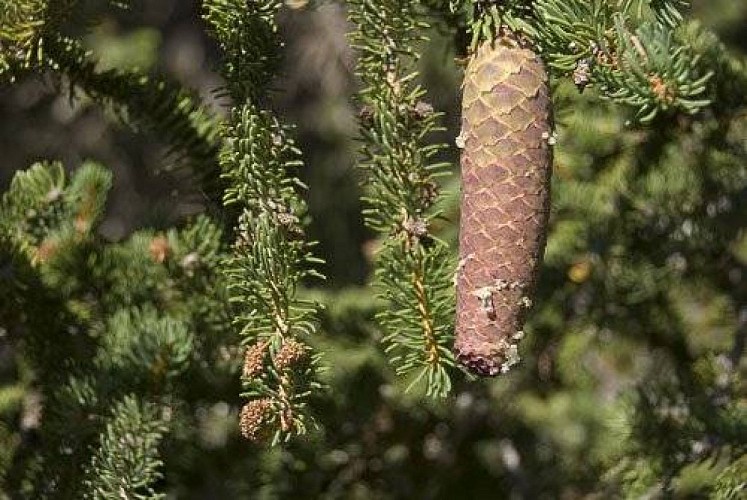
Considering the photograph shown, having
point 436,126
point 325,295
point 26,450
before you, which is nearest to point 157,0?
point 325,295

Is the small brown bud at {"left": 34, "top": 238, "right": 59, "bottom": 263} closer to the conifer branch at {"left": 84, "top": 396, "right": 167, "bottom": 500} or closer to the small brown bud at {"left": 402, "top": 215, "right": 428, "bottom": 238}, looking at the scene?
the conifer branch at {"left": 84, "top": 396, "right": 167, "bottom": 500}

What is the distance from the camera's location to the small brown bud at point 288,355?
90 centimetres

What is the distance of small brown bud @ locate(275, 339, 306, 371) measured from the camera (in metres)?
0.90

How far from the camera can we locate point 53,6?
3.22 feet

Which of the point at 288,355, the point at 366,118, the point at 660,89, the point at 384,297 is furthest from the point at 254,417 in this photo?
the point at 660,89

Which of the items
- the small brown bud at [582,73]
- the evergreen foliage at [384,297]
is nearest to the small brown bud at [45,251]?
the evergreen foliage at [384,297]

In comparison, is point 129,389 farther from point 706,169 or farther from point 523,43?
point 706,169

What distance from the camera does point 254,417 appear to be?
90 centimetres

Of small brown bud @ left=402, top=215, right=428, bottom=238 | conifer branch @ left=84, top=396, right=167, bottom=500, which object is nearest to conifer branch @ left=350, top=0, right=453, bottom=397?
small brown bud @ left=402, top=215, right=428, bottom=238

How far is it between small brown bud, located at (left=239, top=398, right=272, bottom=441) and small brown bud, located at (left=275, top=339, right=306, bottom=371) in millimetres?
31

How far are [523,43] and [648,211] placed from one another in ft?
2.04

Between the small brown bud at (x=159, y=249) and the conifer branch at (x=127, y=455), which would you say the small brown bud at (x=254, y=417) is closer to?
the conifer branch at (x=127, y=455)

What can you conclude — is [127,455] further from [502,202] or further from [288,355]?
[502,202]

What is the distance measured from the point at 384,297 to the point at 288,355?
0.38 feet
